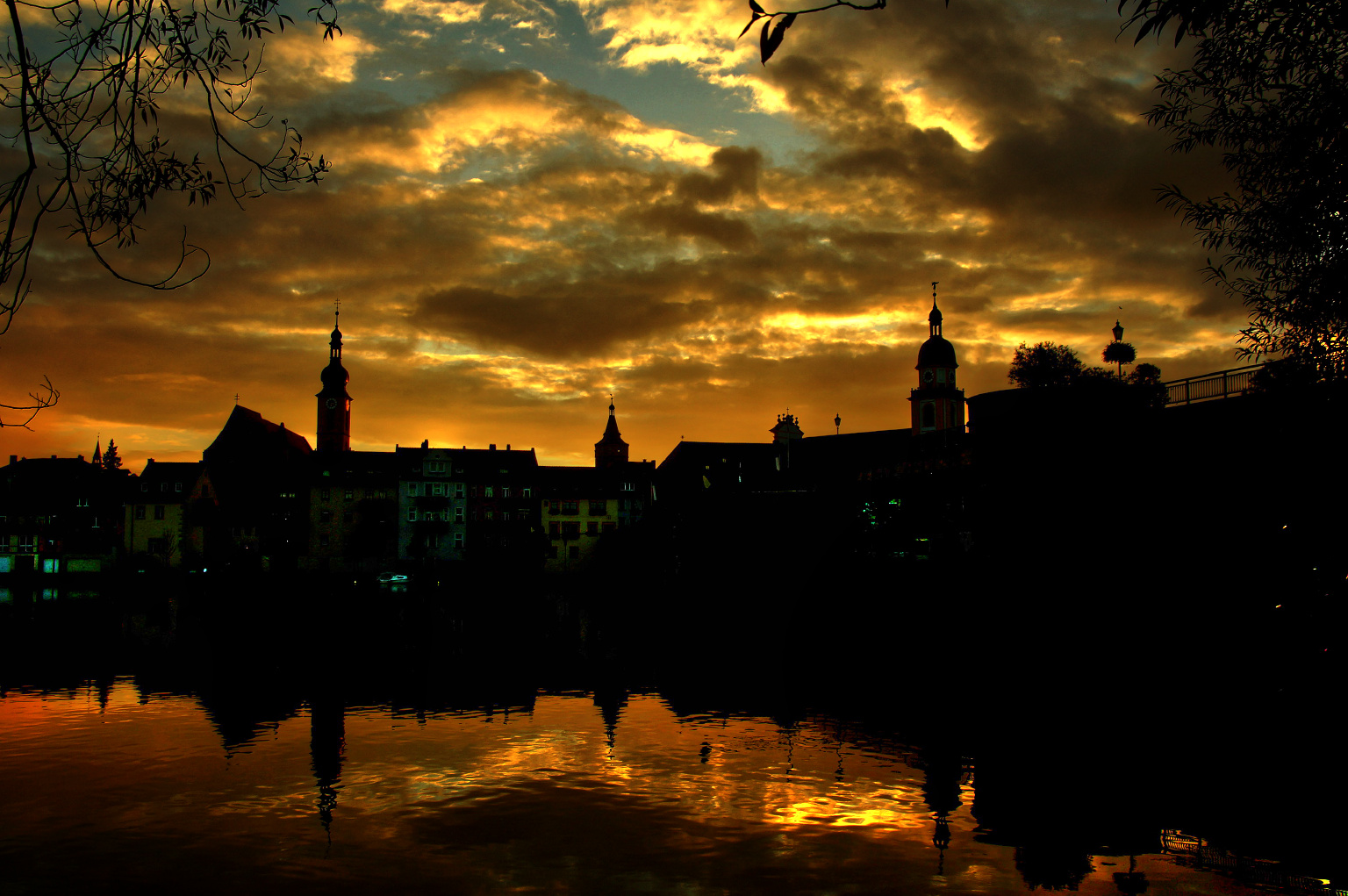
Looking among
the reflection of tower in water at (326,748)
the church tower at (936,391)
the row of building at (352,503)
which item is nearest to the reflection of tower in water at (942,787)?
the reflection of tower in water at (326,748)

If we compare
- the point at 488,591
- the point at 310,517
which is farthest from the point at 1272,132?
the point at 310,517

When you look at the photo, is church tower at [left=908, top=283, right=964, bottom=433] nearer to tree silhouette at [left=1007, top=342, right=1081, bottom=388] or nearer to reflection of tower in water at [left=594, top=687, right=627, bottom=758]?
tree silhouette at [left=1007, top=342, right=1081, bottom=388]

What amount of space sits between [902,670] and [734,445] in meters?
73.5

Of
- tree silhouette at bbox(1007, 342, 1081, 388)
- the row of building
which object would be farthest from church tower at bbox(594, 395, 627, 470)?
tree silhouette at bbox(1007, 342, 1081, 388)

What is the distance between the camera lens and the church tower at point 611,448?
532ft

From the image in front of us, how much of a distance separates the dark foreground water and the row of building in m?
66.0

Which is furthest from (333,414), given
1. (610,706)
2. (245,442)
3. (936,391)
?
(610,706)

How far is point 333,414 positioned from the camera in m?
147

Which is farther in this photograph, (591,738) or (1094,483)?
(1094,483)

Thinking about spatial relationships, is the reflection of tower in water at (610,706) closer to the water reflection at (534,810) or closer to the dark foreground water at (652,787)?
the dark foreground water at (652,787)

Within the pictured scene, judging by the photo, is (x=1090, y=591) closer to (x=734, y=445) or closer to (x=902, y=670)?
(x=902, y=670)

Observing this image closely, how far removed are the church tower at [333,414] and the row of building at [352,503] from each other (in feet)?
69.6

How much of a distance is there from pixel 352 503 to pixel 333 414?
116 feet

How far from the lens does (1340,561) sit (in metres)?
23.6
